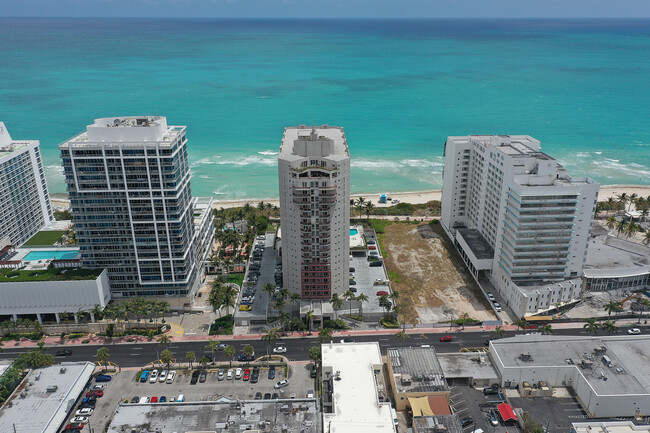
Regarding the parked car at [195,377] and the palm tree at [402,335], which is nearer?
the parked car at [195,377]

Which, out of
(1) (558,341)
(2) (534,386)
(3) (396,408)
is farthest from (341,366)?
(1) (558,341)

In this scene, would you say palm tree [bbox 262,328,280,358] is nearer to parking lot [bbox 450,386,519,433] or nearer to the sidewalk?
the sidewalk

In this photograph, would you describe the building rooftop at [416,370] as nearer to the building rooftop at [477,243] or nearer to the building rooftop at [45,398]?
the building rooftop at [477,243]

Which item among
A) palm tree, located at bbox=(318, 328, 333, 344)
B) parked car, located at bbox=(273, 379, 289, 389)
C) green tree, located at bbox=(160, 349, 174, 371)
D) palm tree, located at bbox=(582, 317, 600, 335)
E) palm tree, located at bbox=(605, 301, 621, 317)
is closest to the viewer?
parked car, located at bbox=(273, 379, 289, 389)

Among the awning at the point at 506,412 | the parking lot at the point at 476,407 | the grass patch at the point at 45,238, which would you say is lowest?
the parking lot at the point at 476,407

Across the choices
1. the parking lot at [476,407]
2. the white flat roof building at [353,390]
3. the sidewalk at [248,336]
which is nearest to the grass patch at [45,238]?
the sidewalk at [248,336]

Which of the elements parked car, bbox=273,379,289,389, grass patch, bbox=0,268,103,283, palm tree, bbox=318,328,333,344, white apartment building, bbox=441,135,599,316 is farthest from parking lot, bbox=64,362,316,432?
white apartment building, bbox=441,135,599,316
